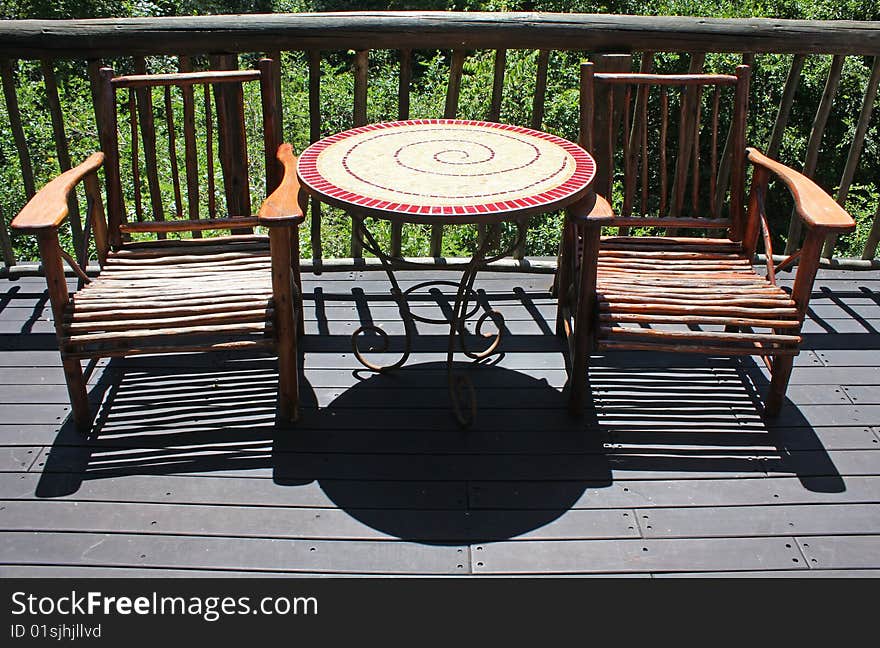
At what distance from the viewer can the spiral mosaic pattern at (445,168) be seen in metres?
2.42

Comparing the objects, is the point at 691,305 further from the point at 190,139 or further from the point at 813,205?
the point at 190,139

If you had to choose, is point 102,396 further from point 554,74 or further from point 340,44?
point 554,74

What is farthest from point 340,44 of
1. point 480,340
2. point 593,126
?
point 480,340

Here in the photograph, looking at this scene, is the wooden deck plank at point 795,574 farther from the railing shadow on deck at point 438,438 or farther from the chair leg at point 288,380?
the chair leg at point 288,380

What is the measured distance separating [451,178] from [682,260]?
3.18 feet

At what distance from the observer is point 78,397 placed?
2.65 m

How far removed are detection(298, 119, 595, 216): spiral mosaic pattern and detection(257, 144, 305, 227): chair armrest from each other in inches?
2.8

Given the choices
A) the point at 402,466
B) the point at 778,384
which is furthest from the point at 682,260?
the point at 402,466

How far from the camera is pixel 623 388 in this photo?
2994mm

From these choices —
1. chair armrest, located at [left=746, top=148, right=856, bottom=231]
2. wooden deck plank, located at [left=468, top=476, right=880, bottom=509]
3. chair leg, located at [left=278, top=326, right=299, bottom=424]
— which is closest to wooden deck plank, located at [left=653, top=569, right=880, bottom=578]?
wooden deck plank, located at [left=468, top=476, right=880, bottom=509]

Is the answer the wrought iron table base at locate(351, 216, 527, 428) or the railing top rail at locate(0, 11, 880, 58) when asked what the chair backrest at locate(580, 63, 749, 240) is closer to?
the railing top rail at locate(0, 11, 880, 58)
